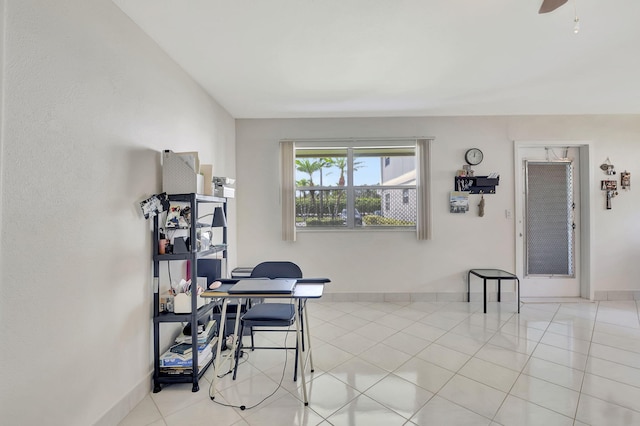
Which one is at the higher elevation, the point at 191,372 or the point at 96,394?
the point at 96,394

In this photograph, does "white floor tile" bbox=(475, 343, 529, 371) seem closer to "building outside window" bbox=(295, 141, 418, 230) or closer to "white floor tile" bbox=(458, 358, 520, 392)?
"white floor tile" bbox=(458, 358, 520, 392)

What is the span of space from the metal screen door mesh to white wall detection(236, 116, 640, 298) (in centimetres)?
30

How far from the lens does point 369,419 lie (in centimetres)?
184

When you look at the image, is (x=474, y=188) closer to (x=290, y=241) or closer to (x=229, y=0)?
(x=290, y=241)

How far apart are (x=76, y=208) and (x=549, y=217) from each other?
17.9ft

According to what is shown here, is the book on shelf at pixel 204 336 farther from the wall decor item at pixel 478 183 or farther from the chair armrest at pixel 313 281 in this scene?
the wall decor item at pixel 478 183

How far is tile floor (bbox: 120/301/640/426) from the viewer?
73.5 inches

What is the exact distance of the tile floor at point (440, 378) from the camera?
1.87 metres

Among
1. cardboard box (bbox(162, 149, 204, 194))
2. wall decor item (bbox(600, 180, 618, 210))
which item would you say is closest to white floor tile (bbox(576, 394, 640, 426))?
cardboard box (bbox(162, 149, 204, 194))

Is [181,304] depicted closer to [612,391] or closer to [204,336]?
[204,336]

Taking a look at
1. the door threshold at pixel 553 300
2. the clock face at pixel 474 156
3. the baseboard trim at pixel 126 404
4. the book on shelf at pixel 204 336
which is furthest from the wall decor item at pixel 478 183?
the baseboard trim at pixel 126 404

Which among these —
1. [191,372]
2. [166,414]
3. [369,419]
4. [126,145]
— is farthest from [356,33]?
[166,414]

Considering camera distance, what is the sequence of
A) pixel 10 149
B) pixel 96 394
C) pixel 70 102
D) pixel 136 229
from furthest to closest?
pixel 136 229
pixel 96 394
pixel 70 102
pixel 10 149

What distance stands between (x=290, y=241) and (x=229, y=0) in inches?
117
